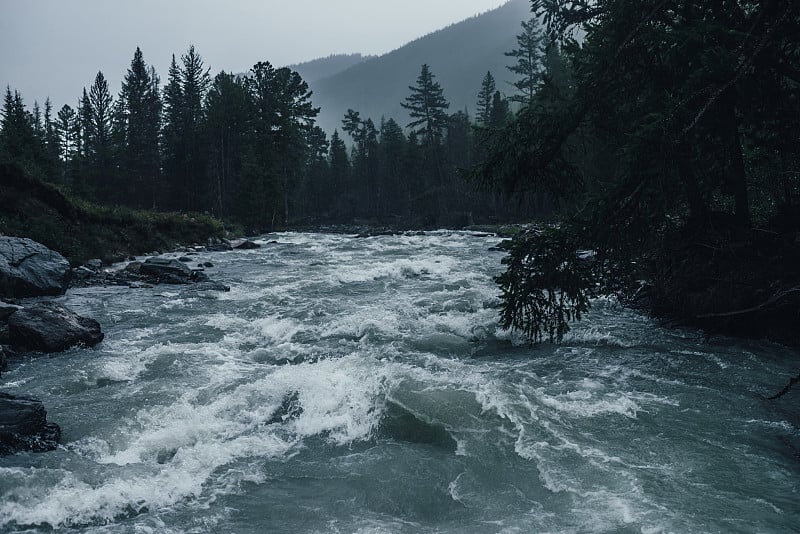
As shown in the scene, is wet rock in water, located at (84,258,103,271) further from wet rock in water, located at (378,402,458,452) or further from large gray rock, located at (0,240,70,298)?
wet rock in water, located at (378,402,458,452)

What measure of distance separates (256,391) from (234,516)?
123 inches

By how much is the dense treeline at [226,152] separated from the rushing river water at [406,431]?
31.5 metres

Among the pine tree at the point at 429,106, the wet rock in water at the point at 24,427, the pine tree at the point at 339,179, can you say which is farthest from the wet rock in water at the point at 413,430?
the pine tree at the point at 339,179

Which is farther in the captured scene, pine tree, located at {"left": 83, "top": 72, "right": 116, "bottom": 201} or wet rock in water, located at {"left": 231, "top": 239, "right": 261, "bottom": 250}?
pine tree, located at {"left": 83, "top": 72, "right": 116, "bottom": 201}

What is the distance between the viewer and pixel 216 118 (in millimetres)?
55000

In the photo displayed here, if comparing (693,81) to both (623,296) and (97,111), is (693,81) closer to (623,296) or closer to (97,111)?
(623,296)

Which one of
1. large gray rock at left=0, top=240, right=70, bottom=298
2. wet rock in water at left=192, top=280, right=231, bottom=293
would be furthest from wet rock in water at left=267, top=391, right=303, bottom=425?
large gray rock at left=0, top=240, right=70, bottom=298

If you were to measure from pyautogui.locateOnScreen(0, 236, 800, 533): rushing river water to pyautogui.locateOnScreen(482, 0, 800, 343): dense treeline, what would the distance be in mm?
1231

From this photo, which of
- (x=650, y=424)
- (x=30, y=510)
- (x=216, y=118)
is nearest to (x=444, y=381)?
(x=650, y=424)

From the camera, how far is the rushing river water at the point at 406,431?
516 centimetres

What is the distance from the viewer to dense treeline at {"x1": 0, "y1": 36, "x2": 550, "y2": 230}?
4853 centimetres

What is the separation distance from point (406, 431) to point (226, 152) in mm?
60447

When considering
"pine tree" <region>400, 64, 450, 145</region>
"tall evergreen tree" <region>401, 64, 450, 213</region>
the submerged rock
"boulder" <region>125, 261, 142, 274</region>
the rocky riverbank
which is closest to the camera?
the rocky riverbank

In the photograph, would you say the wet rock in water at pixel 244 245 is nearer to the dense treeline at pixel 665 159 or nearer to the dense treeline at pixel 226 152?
the dense treeline at pixel 226 152
